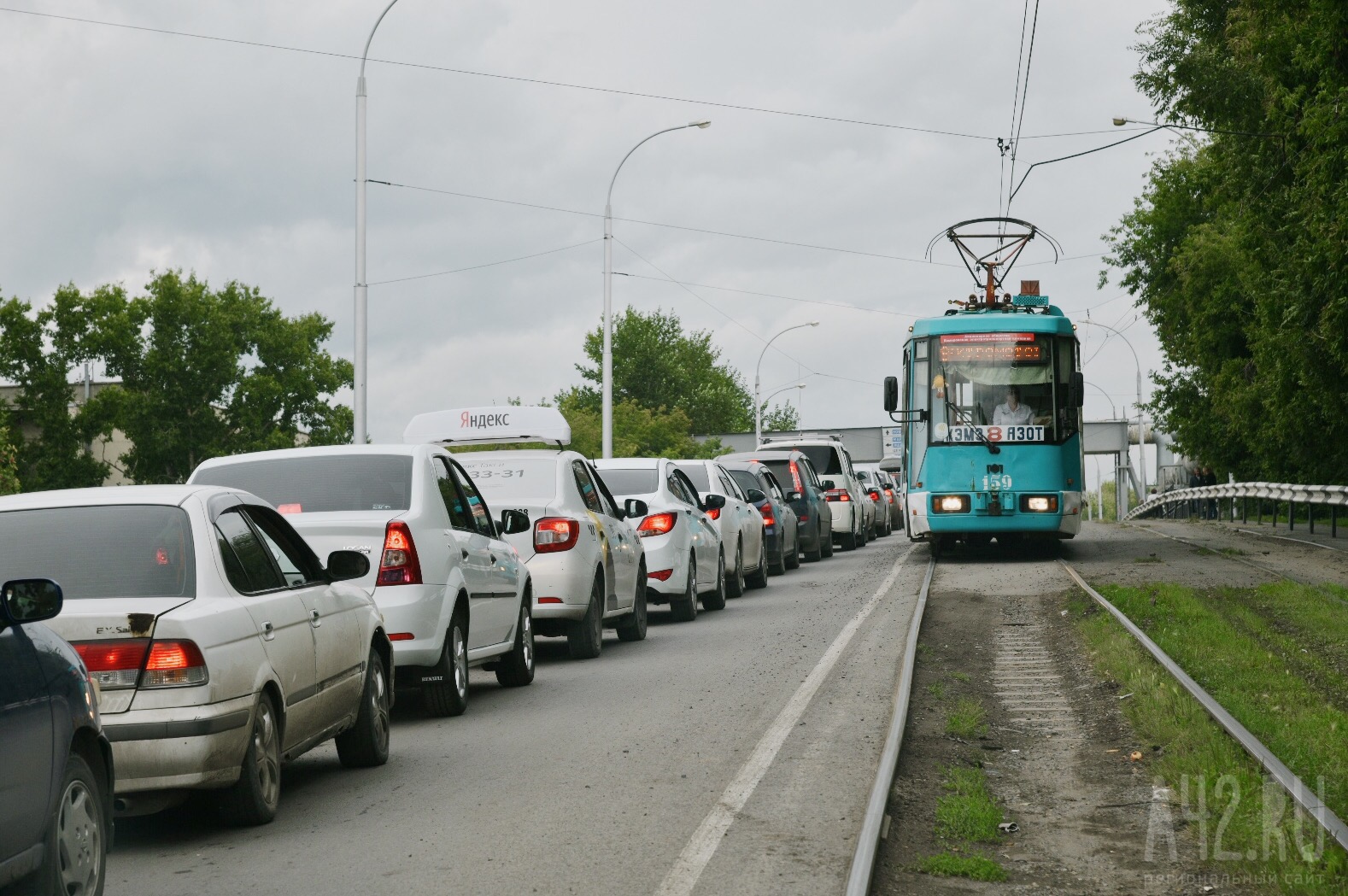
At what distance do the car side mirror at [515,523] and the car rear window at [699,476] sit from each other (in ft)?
28.3

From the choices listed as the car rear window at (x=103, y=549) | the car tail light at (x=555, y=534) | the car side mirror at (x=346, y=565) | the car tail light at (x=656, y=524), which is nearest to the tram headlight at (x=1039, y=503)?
the car tail light at (x=656, y=524)

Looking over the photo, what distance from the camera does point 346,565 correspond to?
7.67 meters

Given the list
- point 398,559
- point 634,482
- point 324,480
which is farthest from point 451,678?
point 634,482

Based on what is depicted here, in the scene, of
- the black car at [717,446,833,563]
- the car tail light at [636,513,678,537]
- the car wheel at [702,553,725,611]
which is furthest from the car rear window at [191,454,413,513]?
the black car at [717,446,833,563]

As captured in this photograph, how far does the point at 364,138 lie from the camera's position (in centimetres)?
2433

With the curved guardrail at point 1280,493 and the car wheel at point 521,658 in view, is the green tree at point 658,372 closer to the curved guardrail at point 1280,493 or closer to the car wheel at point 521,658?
the curved guardrail at point 1280,493

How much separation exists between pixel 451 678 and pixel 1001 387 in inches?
571

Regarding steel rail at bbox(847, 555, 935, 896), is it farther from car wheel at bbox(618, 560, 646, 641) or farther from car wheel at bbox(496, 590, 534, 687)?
car wheel at bbox(618, 560, 646, 641)

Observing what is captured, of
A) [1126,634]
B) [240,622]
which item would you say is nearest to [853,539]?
[1126,634]

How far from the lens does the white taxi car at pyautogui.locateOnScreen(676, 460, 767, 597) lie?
64.1 feet

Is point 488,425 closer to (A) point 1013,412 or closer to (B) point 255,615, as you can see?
(B) point 255,615

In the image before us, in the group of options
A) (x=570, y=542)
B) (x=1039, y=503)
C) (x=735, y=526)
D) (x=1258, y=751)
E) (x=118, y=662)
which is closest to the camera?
(x=118, y=662)

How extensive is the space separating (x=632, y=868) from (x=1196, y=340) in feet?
139

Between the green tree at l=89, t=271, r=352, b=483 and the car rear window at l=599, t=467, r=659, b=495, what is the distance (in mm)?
50286
